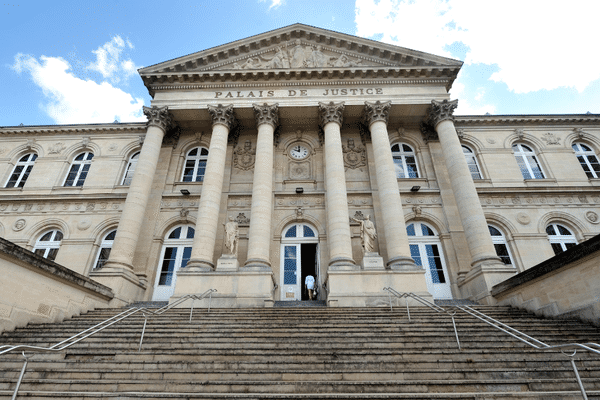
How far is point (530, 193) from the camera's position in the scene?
55.7ft

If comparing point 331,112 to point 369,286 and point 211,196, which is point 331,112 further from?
point 369,286

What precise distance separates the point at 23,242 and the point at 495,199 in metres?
24.1

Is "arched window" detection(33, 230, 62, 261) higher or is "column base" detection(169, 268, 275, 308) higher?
"arched window" detection(33, 230, 62, 261)

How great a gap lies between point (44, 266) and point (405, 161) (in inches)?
641

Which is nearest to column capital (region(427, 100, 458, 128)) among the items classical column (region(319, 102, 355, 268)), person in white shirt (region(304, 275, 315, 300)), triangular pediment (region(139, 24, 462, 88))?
triangular pediment (region(139, 24, 462, 88))

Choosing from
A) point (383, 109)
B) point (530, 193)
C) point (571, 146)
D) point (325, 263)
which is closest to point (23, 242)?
point (325, 263)

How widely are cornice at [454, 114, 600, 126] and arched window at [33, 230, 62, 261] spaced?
75.2 feet

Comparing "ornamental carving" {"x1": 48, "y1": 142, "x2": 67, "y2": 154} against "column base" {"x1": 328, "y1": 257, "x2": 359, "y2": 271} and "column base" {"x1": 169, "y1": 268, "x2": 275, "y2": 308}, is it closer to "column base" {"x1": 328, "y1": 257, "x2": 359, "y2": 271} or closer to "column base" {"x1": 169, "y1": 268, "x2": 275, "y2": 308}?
"column base" {"x1": 169, "y1": 268, "x2": 275, "y2": 308}

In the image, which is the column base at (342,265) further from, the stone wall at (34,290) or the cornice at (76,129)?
the cornice at (76,129)

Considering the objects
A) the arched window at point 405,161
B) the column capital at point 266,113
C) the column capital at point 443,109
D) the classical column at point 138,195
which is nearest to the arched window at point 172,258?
the classical column at point 138,195

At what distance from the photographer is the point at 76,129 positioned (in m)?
20.5

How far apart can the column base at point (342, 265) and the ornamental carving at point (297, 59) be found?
10.6m

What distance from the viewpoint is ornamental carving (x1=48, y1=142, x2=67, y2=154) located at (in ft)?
65.6

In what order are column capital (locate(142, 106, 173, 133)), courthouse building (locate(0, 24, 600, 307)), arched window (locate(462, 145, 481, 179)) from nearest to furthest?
courthouse building (locate(0, 24, 600, 307)), column capital (locate(142, 106, 173, 133)), arched window (locate(462, 145, 481, 179))
